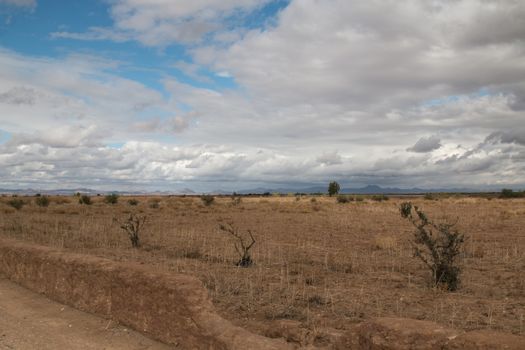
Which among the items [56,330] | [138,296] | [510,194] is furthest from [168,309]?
[510,194]

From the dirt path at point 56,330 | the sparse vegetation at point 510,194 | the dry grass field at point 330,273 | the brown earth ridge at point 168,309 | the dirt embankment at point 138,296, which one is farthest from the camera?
the sparse vegetation at point 510,194

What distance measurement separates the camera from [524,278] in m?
11.1

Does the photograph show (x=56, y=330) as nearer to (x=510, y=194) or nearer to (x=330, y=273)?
(x=330, y=273)

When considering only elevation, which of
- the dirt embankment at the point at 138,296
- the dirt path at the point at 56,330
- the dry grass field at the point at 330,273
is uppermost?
the dirt embankment at the point at 138,296

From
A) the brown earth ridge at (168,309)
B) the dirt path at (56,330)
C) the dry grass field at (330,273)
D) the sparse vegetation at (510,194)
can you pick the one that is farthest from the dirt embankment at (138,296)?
the sparse vegetation at (510,194)

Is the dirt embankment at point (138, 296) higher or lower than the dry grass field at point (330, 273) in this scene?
higher

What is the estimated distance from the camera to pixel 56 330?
23.1ft

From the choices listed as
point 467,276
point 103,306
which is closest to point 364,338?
point 103,306

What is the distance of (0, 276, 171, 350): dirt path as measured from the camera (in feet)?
21.2

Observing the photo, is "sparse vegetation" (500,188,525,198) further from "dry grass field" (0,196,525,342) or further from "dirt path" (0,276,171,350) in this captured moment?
"dirt path" (0,276,171,350)

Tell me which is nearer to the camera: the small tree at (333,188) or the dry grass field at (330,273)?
the dry grass field at (330,273)

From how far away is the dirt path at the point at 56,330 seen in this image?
646cm

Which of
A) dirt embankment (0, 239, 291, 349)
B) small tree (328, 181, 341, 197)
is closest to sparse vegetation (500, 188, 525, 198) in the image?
small tree (328, 181, 341, 197)

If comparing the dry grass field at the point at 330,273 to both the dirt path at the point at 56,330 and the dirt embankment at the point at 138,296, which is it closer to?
the dirt embankment at the point at 138,296
